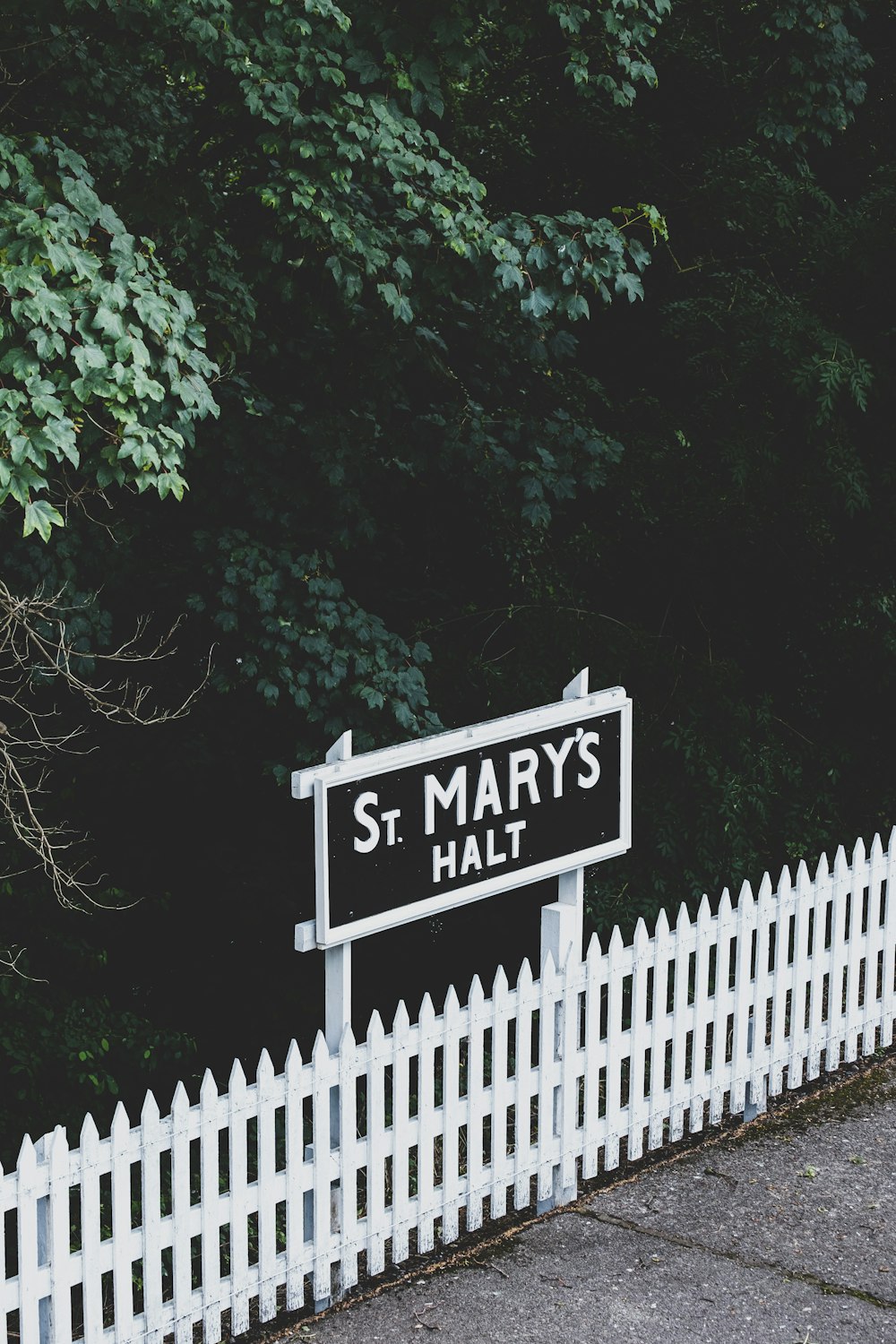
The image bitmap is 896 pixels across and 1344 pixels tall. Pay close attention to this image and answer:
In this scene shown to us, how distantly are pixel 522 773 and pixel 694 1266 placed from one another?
6.29ft

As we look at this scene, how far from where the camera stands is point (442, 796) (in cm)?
608

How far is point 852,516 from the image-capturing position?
433 inches

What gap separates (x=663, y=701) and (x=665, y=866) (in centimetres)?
119

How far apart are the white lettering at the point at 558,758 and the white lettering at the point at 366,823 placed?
36.5 inches

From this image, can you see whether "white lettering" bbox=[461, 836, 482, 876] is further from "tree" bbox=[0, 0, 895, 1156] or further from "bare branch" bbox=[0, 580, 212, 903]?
"bare branch" bbox=[0, 580, 212, 903]

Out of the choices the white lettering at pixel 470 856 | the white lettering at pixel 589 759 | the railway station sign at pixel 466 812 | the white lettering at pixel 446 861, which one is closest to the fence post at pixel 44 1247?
the railway station sign at pixel 466 812

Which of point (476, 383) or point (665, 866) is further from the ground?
point (476, 383)

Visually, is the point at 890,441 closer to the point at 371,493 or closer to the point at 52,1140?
the point at 371,493

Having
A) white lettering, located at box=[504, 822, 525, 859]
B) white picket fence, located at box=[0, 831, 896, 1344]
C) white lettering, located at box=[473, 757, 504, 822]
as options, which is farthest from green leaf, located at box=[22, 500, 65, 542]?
white picket fence, located at box=[0, 831, 896, 1344]

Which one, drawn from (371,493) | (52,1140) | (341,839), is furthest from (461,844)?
(371,493)

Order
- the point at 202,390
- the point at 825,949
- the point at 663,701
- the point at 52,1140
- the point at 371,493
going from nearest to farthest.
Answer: the point at 52,1140, the point at 202,390, the point at 825,949, the point at 371,493, the point at 663,701

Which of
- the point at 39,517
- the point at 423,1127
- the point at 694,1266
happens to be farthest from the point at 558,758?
the point at 39,517

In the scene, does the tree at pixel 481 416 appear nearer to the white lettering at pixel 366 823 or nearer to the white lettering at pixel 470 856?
the white lettering at pixel 366 823

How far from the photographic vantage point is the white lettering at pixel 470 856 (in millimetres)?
6207
